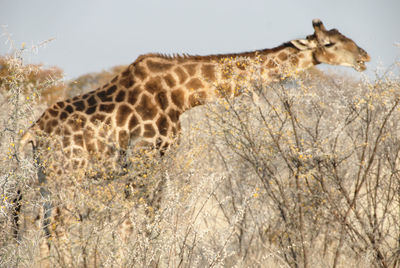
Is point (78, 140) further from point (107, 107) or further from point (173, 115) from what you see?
point (173, 115)

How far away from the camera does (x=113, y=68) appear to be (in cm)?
3566

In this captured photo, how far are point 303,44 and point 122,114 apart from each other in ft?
9.53

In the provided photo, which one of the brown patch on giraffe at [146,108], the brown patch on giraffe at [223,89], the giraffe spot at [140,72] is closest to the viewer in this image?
the brown patch on giraffe at [223,89]

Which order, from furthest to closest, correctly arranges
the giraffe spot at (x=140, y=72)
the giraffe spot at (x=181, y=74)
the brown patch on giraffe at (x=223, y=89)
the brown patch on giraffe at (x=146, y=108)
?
the giraffe spot at (x=181, y=74)
the giraffe spot at (x=140, y=72)
the brown patch on giraffe at (x=146, y=108)
the brown patch on giraffe at (x=223, y=89)

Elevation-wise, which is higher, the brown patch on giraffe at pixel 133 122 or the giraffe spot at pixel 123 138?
the brown patch on giraffe at pixel 133 122

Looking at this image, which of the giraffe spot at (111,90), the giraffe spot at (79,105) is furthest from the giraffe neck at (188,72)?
the giraffe spot at (79,105)

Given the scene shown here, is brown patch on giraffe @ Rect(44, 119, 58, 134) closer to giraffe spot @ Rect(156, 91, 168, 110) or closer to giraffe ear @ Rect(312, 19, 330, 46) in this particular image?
giraffe spot @ Rect(156, 91, 168, 110)

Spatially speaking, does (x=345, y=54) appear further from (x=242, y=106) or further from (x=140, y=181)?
(x=140, y=181)

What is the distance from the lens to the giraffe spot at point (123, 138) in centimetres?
667

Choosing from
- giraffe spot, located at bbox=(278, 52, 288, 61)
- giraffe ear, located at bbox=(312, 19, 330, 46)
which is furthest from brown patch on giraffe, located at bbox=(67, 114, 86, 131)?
giraffe ear, located at bbox=(312, 19, 330, 46)

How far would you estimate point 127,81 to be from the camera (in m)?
7.10

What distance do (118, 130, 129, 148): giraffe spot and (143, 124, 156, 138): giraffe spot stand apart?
0.25m

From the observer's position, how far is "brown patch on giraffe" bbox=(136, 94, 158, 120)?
6809mm

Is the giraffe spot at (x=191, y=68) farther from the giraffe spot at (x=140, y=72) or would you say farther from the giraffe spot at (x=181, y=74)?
the giraffe spot at (x=140, y=72)
